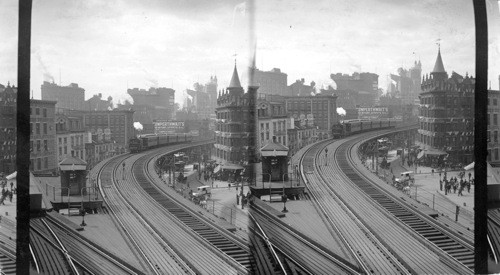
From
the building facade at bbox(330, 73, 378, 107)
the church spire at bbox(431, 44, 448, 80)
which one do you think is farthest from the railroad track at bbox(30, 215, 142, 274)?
the church spire at bbox(431, 44, 448, 80)

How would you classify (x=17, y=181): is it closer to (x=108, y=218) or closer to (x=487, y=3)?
(x=108, y=218)

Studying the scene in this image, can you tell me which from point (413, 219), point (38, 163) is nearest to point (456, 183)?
point (413, 219)

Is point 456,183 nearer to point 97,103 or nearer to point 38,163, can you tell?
point 97,103

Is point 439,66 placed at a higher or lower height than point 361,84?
higher

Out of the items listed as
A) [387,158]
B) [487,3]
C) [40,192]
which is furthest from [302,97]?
[40,192]

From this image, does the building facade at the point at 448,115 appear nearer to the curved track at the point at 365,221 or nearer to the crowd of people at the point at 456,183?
the crowd of people at the point at 456,183

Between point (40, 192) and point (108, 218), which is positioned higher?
point (40, 192)

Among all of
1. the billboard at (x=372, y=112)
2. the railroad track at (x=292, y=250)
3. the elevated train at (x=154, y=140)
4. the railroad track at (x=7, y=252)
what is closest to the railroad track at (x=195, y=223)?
the elevated train at (x=154, y=140)
